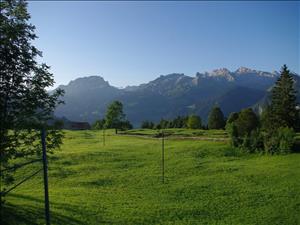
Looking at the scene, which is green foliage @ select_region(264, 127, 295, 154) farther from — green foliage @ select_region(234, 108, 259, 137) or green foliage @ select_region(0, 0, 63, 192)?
green foliage @ select_region(0, 0, 63, 192)

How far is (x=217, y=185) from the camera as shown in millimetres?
39406

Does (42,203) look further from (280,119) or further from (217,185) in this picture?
(280,119)

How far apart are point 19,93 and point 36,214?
45.2 ft

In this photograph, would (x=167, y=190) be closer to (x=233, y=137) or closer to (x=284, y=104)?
(x=233, y=137)

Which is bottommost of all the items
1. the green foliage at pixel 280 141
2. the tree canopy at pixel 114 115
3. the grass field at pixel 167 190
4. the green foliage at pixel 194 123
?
the grass field at pixel 167 190

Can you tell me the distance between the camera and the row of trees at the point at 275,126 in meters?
57.4

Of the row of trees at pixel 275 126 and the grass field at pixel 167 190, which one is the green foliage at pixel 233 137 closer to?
the row of trees at pixel 275 126

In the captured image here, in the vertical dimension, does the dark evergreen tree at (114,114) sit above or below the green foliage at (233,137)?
above

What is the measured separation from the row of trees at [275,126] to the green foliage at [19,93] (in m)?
47.6

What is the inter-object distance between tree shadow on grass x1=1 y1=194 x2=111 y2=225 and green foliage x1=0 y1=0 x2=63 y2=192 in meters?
7.44

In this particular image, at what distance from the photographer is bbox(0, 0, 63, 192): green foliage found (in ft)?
49.8

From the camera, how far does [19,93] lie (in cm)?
1584

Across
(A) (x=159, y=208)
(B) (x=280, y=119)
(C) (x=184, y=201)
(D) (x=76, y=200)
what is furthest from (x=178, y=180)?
(B) (x=280, y=119)

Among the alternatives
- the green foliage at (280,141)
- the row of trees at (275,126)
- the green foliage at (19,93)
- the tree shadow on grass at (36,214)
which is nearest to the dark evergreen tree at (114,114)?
the row of trees at (275,126)
